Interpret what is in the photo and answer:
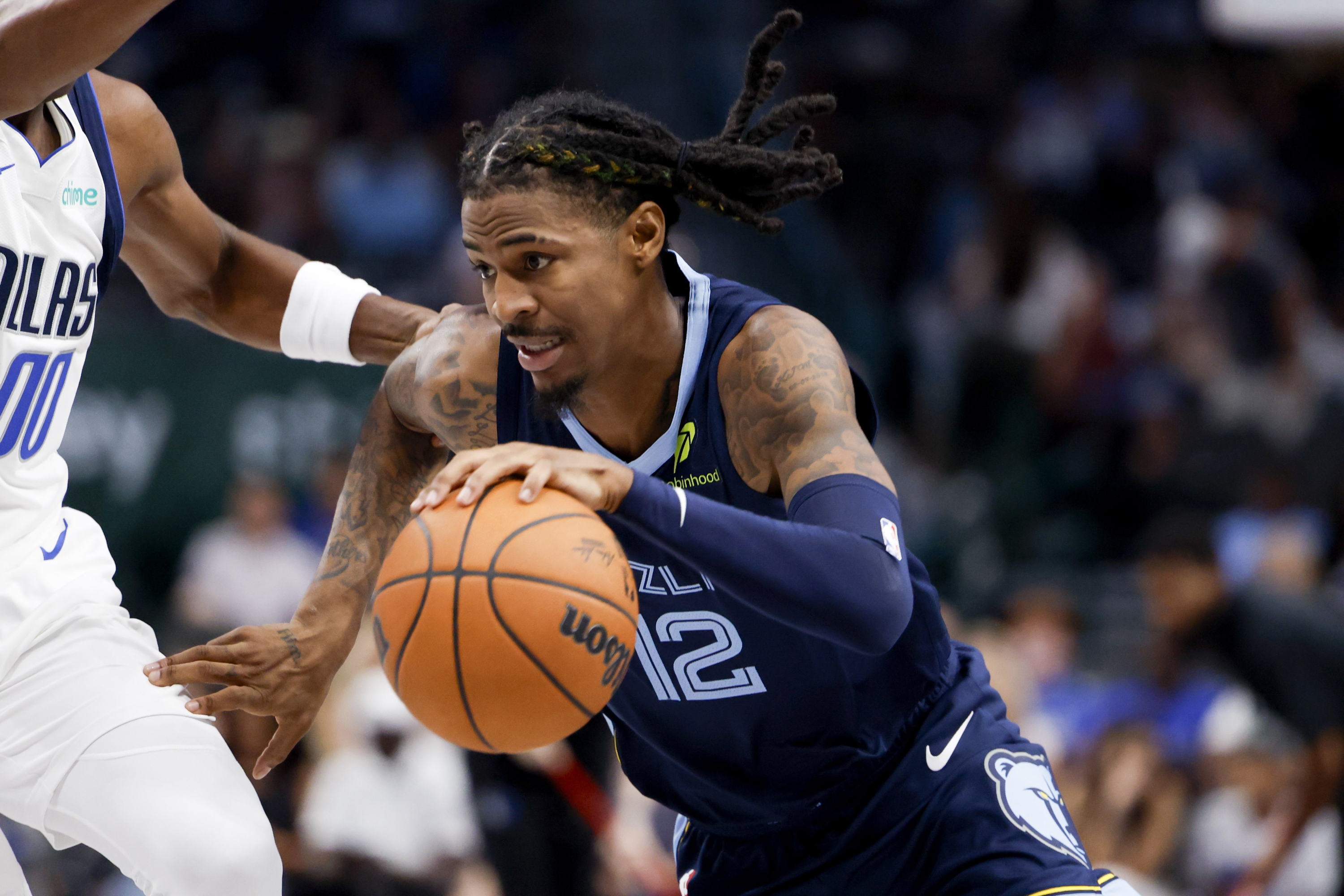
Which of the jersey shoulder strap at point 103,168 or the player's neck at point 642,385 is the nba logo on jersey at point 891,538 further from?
the jersey shoulder strap at point 103,168

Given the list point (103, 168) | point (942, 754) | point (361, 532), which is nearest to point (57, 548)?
point (361, 532)

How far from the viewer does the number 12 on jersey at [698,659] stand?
9.75ft

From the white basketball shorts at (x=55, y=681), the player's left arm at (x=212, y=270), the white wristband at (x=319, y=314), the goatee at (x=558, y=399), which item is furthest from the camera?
the white wristband at (x=319, y=314)

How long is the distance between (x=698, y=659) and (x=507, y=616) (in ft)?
2.37

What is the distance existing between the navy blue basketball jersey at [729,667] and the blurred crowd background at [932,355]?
294 centimetres

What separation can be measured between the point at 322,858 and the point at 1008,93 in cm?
828

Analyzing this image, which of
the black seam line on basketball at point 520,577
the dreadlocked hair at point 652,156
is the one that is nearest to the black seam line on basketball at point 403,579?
the black seam line on basketball at point 520,577

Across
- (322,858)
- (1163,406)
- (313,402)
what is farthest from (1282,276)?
(322,858)

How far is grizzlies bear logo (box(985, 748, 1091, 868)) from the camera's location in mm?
2992

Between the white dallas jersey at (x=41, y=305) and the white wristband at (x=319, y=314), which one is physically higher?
the white dallas jersey at (x=41, y=305)

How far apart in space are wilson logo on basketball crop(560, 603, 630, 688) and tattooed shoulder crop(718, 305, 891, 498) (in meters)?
0.45

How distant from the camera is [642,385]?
9.98 ft

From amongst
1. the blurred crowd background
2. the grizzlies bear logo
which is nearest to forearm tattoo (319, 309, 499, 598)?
the grizzlies bear logo

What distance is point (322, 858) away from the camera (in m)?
5.85
